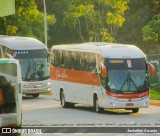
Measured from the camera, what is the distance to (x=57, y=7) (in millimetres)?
96625

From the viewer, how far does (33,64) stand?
156 ft

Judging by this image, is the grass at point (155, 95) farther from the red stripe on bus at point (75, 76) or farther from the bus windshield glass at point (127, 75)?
the bus windshield glass at point (127, 75)

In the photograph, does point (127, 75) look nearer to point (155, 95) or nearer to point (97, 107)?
point (97, 107)

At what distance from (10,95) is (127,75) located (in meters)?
13.4

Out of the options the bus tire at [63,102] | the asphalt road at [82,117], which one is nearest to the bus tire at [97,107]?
the asphalt road at [82,117]

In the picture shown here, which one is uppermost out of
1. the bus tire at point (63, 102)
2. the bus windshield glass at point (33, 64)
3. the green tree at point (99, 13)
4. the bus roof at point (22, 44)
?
the green tree at point (99, 13)

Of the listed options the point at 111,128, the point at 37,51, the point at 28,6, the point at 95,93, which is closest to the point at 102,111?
the point at 95,93

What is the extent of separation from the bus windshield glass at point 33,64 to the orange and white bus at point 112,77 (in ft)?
28.9

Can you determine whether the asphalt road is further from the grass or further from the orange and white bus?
the grass

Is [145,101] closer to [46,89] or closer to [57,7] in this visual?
[46,89]

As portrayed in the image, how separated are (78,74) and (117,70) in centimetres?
341

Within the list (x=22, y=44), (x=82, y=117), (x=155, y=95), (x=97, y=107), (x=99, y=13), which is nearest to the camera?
(x=82, y=117)

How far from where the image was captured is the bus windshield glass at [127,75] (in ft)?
116

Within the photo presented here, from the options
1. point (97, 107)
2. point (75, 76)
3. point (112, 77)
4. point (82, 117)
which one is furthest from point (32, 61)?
point (82, 117)
